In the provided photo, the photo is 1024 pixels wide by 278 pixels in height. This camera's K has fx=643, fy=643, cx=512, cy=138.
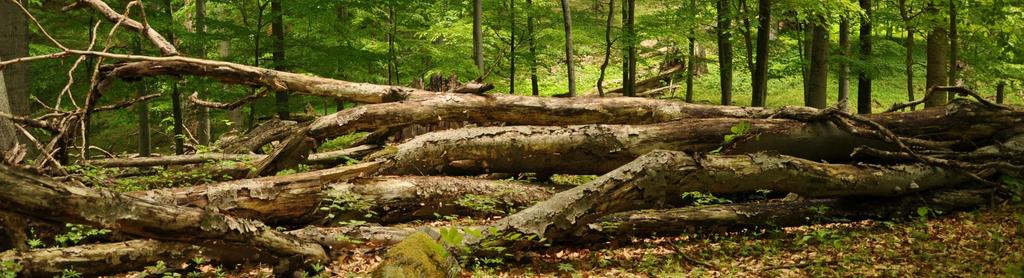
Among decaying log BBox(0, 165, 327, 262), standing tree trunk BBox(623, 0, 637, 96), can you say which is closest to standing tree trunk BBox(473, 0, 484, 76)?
standing tree trunk BBox(623, 0, 637, 96)

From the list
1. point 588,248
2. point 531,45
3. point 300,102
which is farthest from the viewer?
point 531,45

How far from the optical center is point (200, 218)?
454 cm

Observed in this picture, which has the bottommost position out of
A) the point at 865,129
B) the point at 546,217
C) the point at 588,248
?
the point at 588,248

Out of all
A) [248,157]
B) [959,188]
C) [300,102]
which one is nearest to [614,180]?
[959,188]

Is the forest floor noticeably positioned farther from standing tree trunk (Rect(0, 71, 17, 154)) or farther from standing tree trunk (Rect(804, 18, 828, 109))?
standing tree trunk (Rect(804, 18, 828, 109))

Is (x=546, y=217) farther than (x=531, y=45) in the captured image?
No

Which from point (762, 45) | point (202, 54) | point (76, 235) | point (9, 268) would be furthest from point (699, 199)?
point (202, 54)

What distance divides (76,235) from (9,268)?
2.74 ft

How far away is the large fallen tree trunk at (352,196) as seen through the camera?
6438 millimetres

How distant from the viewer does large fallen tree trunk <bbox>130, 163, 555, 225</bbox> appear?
21.1ft

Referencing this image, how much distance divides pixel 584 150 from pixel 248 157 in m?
4.52

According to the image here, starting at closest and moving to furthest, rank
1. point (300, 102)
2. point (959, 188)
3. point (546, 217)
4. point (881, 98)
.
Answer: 1. point (546, 217)
2. point (959, 188)
3. point (300, 102)
4. point (881, 98)

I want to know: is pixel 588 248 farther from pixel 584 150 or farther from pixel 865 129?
pixel 865 129

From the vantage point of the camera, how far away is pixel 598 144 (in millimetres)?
7562
